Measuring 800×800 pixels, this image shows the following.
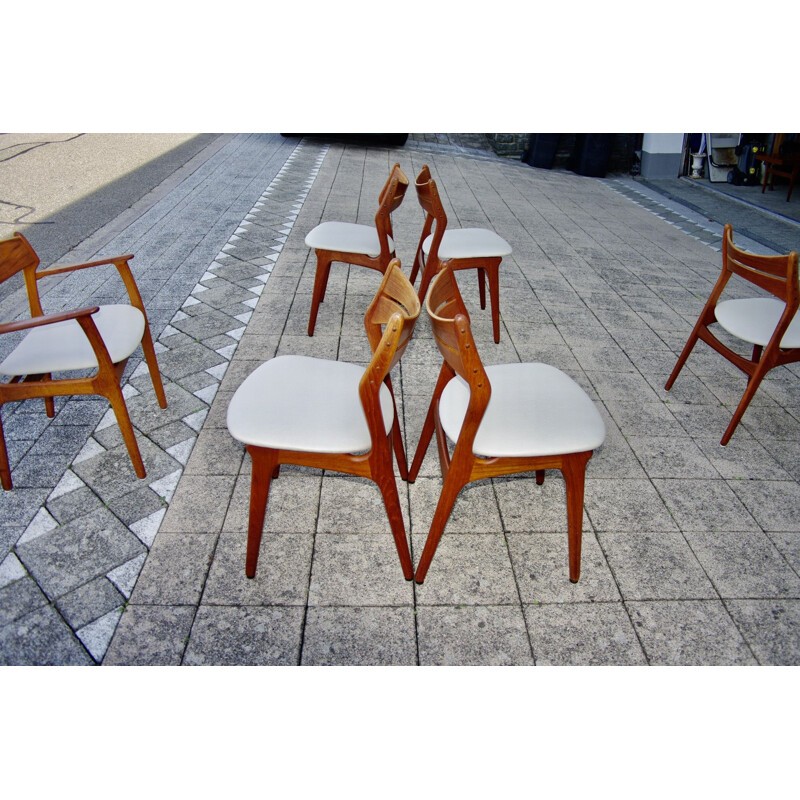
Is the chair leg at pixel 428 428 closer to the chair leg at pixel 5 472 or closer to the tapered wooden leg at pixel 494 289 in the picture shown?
the tapered wooden leg at pixel 494 289

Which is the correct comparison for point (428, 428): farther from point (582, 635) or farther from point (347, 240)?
point (347, 240)

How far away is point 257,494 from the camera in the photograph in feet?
6.49

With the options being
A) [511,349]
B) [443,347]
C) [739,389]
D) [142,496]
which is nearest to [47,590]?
[142,496]

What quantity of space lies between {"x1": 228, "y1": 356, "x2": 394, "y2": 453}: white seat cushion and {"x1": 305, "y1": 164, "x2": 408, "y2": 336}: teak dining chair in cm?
135

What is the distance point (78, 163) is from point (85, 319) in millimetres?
7709

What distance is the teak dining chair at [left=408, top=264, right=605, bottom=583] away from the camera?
178 centimetres

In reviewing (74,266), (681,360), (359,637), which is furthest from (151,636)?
(681,360)

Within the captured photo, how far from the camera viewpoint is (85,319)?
87.6 inches

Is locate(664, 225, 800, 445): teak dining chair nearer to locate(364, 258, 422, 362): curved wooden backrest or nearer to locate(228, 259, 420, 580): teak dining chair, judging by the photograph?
locate(364, 258, 422, 362): curved wooden backrest

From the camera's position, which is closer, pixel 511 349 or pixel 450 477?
pixel 450 477

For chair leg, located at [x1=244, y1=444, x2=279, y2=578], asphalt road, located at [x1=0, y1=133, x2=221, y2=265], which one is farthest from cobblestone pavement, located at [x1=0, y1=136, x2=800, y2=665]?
asphalt road, located at [x1=0, y1=133, x2=221, y2=265]

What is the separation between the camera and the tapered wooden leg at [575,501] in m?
1.94

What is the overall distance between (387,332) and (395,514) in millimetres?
676
